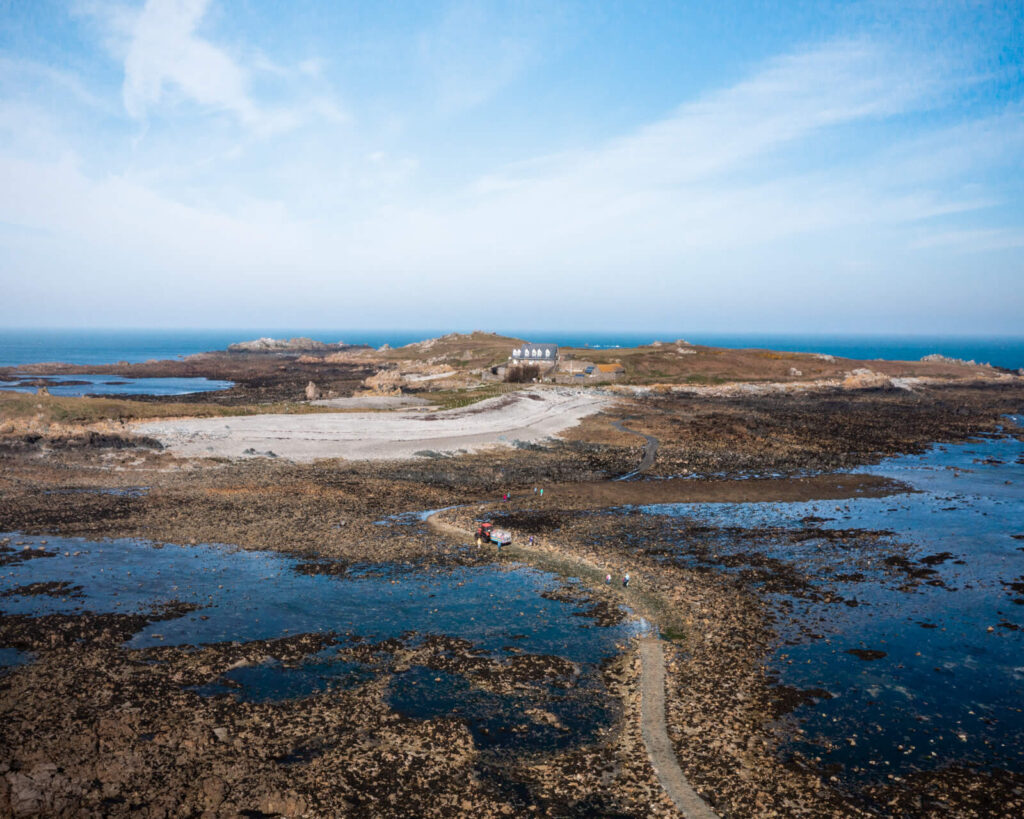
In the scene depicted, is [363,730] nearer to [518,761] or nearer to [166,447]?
[518,761]

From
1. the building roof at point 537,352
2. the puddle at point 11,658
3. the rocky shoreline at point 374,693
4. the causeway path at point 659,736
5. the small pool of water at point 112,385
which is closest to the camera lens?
the causeway path at point 659,736

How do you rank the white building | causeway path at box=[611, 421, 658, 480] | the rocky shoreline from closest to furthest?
the rocky shoreline < causeway path at box=[611, 421, 658, 480] < the white building

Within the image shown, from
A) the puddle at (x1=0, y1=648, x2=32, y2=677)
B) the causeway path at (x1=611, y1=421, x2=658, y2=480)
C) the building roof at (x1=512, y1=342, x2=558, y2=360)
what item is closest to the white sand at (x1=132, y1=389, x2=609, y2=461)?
the causeway path at (x1=611, y1=421, x2=658, y2=480)

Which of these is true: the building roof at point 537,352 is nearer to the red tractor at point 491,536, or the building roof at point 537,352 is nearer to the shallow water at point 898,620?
the shallow water at point 898,620

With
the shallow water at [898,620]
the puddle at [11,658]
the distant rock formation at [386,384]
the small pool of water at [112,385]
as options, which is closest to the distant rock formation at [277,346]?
the small pool of water at [112,385]

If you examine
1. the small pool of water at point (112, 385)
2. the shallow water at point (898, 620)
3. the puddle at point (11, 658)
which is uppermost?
the small pool of water at point (112, 385)

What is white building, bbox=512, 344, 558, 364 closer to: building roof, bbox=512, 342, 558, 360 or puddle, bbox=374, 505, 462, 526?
building roof, bbox=512, 342, 558, 360
